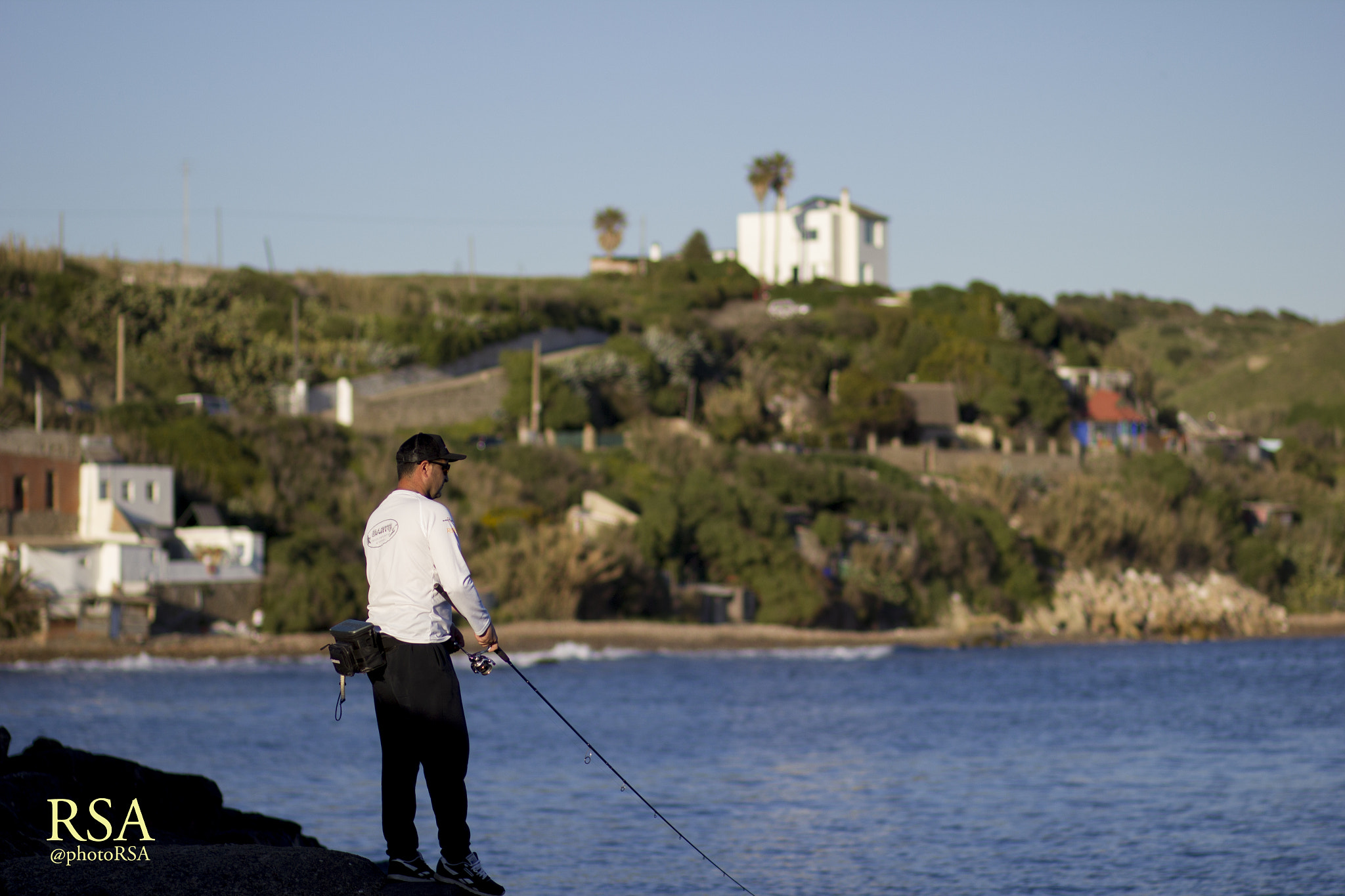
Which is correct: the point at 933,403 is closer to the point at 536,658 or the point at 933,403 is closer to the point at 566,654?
the point at 566,654

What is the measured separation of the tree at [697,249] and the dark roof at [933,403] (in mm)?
29866

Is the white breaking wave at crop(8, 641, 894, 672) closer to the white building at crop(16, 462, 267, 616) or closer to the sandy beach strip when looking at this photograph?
the sandy beach strip

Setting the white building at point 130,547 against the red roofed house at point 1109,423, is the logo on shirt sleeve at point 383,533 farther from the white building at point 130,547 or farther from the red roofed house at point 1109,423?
the red roofed house at point 1109,423

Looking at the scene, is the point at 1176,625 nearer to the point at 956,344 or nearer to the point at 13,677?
the point at 956,344

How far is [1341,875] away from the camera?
1414 centimetres

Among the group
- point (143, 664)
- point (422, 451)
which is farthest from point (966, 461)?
point (422, 451)

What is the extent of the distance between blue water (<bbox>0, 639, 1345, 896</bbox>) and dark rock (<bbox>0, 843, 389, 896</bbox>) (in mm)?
6341

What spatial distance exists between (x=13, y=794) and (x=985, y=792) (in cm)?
1366

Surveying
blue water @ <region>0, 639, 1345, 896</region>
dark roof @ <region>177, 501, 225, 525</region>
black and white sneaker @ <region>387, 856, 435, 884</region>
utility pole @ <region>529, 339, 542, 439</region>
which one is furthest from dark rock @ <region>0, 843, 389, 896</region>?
utility pole @ <region>529, 339, 542, 439</region>

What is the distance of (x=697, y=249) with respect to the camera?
98.1m

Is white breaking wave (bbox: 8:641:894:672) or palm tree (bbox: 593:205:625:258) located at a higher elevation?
palm tree (bbox: 593:205:625:258)

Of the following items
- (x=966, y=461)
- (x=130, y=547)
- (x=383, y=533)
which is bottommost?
(x=130, y=547)

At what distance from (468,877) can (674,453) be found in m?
47.6

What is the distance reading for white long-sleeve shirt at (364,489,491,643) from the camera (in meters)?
7.02
